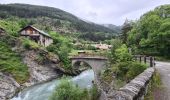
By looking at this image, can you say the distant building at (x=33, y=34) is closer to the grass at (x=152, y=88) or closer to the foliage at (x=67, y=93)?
the foliage at (x=67, y=93)

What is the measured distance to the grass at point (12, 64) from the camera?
6896 centimetres

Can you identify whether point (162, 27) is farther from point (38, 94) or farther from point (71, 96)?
point (38, 94)

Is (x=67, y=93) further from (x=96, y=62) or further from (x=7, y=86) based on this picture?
(x=96, y=62)

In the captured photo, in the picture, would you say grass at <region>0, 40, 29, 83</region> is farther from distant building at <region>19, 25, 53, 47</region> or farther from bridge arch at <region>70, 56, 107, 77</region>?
bridge arch at <region>70, 56, 107, 77</region>

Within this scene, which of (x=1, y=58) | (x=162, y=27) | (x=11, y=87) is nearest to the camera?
(x=162, y=27)

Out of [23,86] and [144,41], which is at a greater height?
[144,41]

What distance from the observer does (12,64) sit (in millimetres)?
74188

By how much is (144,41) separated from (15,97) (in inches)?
979

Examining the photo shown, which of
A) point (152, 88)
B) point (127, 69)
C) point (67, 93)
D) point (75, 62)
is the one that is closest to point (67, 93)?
point (67, 93)

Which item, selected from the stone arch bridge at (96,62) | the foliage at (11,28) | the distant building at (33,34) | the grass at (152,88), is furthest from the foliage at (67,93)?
the distant building at (33,34)

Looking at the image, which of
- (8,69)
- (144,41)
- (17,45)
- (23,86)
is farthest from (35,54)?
(144,41)

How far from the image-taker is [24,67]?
249 ft

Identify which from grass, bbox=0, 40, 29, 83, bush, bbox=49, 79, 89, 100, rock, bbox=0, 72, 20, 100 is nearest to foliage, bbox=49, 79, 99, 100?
bush, bbox=49, 79, 89, 100

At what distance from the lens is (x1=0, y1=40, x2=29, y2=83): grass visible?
226ft
